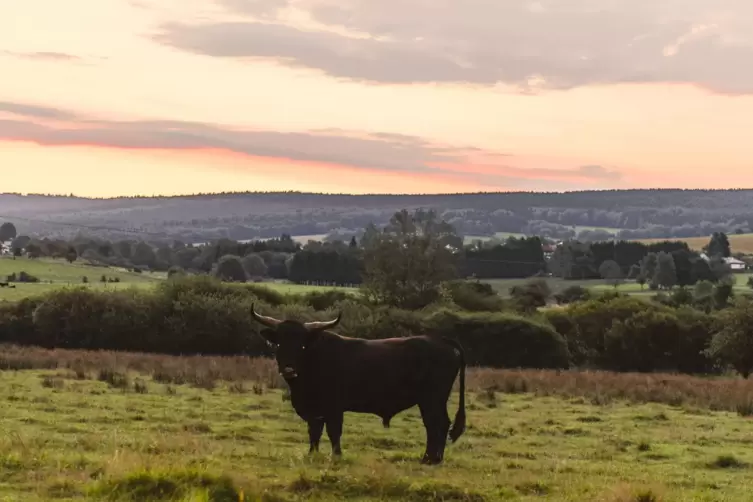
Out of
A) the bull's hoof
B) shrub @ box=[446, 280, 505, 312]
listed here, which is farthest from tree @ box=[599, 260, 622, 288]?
the bull's hoof

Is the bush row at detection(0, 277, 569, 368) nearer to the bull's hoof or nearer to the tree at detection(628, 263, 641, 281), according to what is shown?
the bull's hoof

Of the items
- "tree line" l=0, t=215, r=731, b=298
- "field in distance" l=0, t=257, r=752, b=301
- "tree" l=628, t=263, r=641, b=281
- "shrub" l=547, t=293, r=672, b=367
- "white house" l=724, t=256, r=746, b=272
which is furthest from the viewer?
"white house" l=724, t=256, r=746, b=272

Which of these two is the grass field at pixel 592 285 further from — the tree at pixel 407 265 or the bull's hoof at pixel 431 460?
the bull's hoof at pixel 431 460

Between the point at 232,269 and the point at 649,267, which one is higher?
the point at 649,267

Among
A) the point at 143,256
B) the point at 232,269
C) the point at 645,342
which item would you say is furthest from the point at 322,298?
the point at 143,256

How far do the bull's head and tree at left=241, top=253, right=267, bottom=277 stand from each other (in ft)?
359

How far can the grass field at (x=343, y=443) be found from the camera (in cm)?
1097

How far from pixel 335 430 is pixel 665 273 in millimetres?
106393

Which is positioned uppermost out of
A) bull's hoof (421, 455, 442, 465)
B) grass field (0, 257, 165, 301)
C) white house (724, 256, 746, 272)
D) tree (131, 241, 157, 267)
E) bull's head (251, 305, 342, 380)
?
bull's head (251, 305, 342, 380)

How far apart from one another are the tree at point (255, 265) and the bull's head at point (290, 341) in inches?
4308

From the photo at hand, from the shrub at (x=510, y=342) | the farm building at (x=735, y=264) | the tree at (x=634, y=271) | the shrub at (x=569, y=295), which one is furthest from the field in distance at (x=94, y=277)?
the shrub at (x=510, y=342)

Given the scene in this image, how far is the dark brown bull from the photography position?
1470 cm

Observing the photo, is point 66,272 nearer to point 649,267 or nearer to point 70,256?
point 70,256

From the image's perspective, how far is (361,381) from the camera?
14.8 meters
